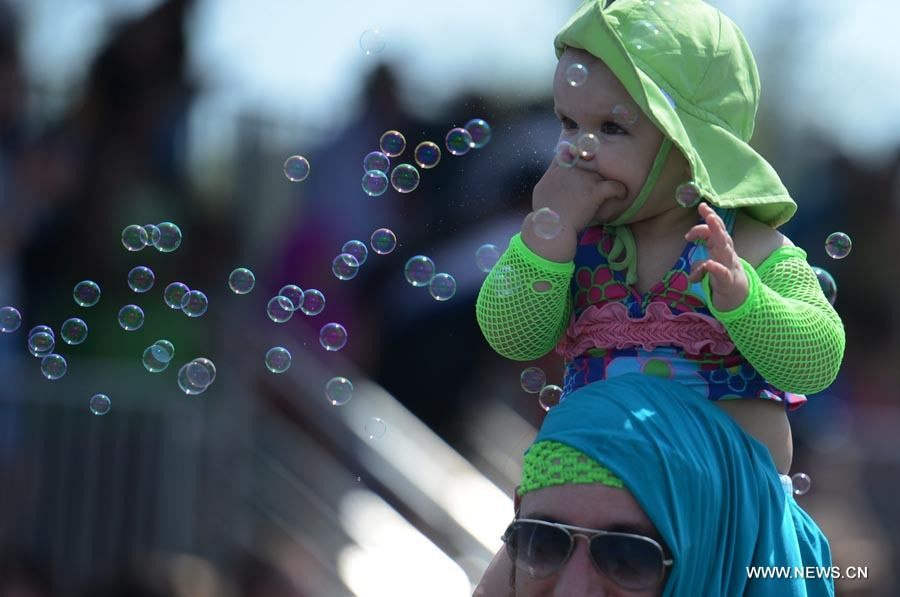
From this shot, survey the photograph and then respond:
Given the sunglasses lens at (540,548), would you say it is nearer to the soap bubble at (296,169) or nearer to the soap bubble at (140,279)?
the soap bubble at (296,169)

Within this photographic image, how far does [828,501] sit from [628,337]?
15.3 ft

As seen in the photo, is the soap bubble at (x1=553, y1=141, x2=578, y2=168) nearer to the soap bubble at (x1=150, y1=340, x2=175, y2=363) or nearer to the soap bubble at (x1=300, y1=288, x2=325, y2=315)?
the soap bubble at (x1=300, y1=288, x2=325, y2=315)

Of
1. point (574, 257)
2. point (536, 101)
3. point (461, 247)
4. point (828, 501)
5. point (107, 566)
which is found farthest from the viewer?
point (828, 501)

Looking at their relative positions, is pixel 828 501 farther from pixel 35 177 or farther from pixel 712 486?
pixel 712 486

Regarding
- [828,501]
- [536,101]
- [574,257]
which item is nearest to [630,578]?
[574,257]

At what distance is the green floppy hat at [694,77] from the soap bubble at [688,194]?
0.8 inches

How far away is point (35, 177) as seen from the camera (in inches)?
204

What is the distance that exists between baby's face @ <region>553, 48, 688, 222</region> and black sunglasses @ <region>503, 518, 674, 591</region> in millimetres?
519

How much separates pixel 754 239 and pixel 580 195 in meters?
0.29

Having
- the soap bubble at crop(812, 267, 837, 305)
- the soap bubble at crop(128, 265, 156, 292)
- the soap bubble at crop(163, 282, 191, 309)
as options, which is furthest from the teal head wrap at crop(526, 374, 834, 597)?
the soap bubble at crop(128, 265, 156, 292)

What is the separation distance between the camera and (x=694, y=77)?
2127 millimetres

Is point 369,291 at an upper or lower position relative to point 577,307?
lower

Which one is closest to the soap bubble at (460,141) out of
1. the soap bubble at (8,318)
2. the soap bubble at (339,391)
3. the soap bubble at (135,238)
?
the soap bubble at (339,391)

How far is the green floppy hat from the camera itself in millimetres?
2090
